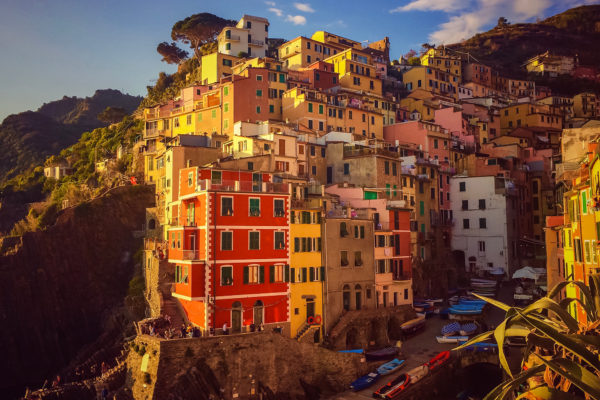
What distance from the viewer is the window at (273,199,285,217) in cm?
3953

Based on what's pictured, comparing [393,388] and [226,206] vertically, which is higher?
[226,206]

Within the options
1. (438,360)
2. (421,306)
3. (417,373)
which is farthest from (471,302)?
(417,373)

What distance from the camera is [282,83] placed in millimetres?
69312

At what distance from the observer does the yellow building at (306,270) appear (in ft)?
130

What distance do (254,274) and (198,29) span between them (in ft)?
253

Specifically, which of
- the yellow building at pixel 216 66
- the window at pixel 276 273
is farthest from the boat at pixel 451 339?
the yellow building at pixel 216 66

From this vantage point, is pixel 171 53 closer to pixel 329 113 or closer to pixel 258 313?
pixel 329 113

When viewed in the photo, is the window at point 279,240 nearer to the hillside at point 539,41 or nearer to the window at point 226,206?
the window at point 226,206

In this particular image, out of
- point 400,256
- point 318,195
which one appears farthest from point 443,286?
point 318,195

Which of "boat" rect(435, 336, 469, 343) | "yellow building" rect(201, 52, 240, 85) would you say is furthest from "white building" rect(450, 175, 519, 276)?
"yellow building" rect(201, 52, 240, 85)

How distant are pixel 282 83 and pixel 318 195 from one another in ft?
91.6

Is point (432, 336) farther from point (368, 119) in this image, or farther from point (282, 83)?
point (282, 83)

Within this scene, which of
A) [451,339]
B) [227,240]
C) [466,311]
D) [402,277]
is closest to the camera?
[227,240]

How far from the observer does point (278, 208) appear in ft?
130
